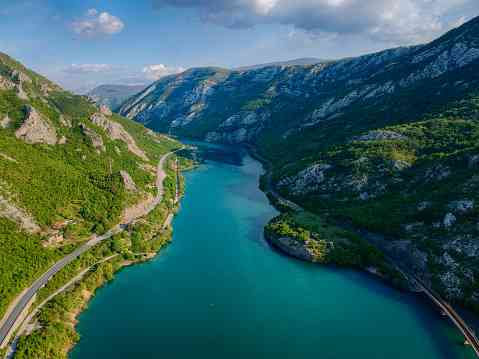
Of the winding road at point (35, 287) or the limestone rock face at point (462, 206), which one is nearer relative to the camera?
the winding road at point (35, 287)

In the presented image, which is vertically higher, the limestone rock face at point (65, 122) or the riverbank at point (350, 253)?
the limestone rock face at point (65, 122)

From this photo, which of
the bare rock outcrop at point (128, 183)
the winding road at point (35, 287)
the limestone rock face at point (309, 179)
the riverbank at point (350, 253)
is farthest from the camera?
the limestone rock face at point (309, 179)

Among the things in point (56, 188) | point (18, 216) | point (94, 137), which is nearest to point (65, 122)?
point (94, 137)

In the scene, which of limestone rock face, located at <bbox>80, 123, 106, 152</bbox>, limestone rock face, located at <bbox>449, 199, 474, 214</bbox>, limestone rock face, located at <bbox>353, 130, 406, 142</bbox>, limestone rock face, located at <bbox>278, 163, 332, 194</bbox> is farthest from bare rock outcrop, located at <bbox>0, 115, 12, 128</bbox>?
limestone rock face, located at <bbox>449, 199, 474, 214</bbox>

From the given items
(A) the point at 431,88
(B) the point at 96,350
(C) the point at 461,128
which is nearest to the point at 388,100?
(A) the point at 431,88

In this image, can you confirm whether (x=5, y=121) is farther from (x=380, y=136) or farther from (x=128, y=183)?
(x=380, y=136)

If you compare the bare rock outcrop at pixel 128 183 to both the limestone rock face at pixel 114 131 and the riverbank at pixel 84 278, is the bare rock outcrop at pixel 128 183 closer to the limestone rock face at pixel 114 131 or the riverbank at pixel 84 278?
the riverbank at pixel 84 278

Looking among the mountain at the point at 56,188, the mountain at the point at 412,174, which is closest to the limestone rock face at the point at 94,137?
the mountain at the point at 56,188

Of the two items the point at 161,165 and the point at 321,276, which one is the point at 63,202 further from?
the point at 161,165
